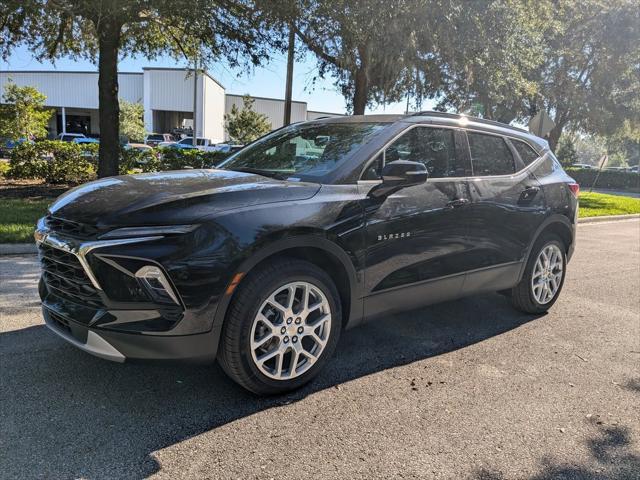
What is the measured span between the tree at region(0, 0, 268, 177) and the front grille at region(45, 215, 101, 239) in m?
6.62

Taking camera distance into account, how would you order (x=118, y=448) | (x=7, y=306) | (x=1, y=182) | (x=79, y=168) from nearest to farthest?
(x=118, y=448) → (x=7, y=306) → (x=1, y=182) → (x=79, y=168)

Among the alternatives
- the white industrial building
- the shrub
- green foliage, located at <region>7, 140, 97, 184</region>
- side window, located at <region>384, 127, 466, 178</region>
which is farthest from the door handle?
the white industrial building

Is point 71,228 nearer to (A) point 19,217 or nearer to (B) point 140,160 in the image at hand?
(A) point 19,217

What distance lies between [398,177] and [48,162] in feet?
43.6

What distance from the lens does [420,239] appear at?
3766 millimetres

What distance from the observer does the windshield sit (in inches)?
146

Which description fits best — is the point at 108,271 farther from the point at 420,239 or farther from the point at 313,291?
the point at 420,239

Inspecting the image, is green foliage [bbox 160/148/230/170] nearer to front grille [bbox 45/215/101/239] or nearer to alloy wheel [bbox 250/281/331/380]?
front grille [bbox 45/215/101/239]

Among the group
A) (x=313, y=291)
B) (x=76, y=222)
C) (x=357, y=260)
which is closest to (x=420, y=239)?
(x=357, y=260)

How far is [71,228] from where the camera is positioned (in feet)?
9.69

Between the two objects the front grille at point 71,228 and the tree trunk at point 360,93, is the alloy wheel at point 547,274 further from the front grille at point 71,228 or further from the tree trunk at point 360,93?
the tree trunk at point 360,93

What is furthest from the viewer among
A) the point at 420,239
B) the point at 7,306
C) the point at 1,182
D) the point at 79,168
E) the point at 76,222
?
the point at 79,168

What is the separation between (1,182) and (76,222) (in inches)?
499

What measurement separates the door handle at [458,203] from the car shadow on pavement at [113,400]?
1.17 m
